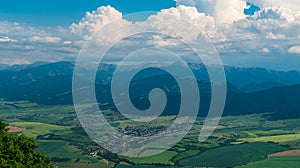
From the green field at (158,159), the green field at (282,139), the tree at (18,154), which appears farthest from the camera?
the green field at (282,139)

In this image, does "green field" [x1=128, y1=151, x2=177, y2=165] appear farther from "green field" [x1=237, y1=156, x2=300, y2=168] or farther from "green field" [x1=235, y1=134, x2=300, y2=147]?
"green field" [x1=235, y1=134, x2=300, y2=147]

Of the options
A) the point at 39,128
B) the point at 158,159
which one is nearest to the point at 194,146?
the point at 158,159

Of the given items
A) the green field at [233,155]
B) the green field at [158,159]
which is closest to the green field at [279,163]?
the green field at [233,155]

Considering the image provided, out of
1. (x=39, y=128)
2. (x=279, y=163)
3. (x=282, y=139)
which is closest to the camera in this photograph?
(x=279, y=163)

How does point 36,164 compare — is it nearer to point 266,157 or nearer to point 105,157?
point 105,157

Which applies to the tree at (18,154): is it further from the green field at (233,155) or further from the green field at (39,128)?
the green field at (39,128)

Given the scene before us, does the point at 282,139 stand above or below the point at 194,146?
above

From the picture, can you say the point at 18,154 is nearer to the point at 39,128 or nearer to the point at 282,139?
the point at 282,139

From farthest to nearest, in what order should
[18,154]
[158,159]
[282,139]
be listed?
1. [282,139]
2. [158,159]
3. [18,154]
